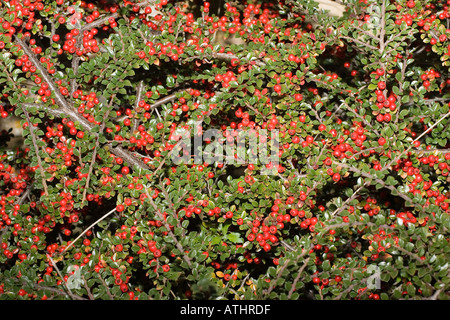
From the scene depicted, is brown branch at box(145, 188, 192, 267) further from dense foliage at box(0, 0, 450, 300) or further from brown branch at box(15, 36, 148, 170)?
brown branch at box(15, 36, 148, 170)

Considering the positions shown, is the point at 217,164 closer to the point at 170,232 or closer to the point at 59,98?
the point at 170,232

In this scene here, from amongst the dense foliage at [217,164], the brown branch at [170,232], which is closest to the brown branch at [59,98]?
the dense foliage at [217,164]

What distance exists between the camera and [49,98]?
203cm

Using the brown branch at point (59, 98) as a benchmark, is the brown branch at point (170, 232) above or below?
below

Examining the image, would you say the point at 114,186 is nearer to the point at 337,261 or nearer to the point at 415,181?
the point at 337,261

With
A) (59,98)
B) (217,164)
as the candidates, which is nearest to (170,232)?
(217,164)

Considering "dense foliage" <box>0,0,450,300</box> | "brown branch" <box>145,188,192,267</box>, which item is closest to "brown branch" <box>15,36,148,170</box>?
"dense foliage" <box>0,0,450,300</box>

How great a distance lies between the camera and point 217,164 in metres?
2.16

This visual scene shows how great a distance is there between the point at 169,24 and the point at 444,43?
4.63 ft

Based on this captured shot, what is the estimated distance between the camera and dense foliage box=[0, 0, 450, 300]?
5.89 feet

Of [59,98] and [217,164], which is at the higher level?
[59,98]

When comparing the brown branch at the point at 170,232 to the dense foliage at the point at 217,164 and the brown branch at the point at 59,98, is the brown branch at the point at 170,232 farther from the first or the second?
the brown branch at the point at 59,98

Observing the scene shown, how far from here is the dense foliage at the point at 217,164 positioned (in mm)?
1796

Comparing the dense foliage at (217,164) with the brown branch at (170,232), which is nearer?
the brown branch at (170,232)
